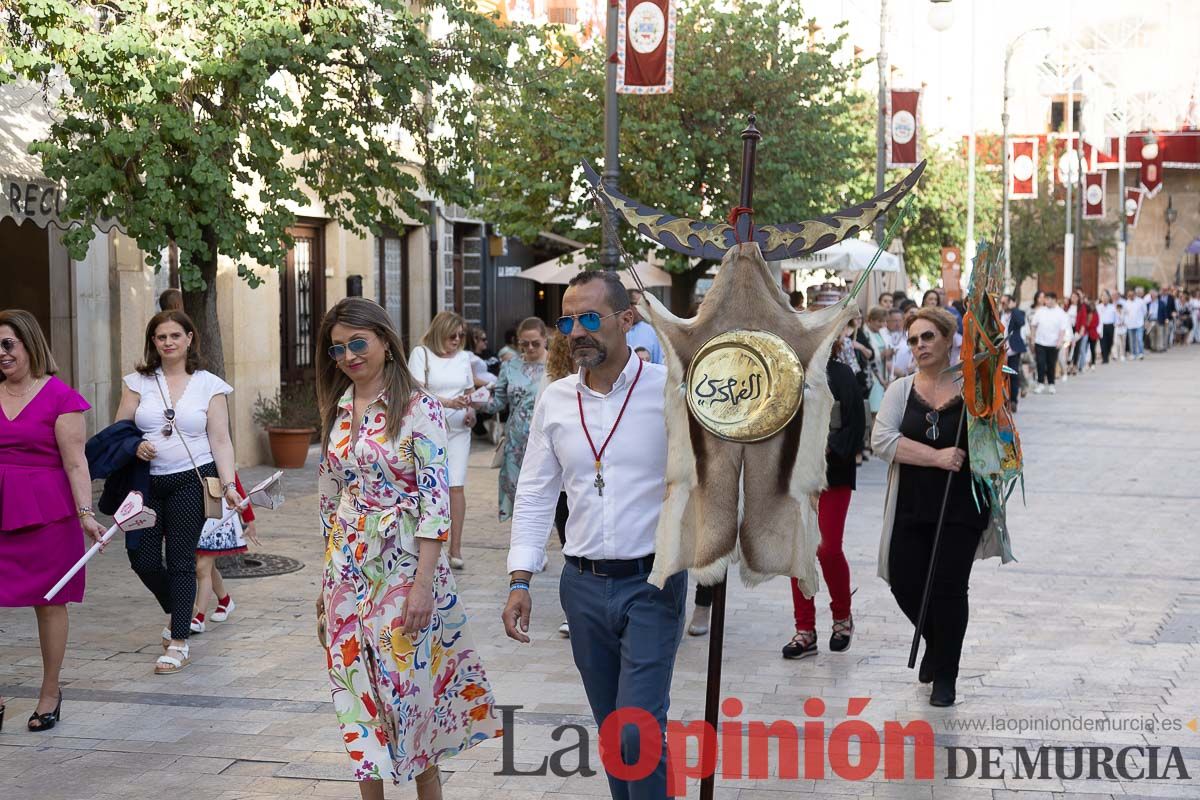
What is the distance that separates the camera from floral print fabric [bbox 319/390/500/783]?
16.0ft

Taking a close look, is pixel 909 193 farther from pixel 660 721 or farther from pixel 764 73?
pixel 764 73

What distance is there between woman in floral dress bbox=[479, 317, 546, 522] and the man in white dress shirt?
204 inches

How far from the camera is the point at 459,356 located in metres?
10.5

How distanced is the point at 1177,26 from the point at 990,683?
235ft

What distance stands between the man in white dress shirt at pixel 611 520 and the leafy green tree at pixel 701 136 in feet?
54.1

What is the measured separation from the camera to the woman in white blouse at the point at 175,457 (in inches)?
300

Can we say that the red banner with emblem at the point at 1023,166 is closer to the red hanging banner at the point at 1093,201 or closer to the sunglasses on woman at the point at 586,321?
the red hanging banner at the point at 1093,201

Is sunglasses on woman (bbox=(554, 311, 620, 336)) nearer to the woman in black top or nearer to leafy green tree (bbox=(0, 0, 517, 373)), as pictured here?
the woman in black top

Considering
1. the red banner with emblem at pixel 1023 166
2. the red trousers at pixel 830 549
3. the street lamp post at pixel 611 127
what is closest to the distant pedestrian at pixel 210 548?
the red trousers at pixel 830 549

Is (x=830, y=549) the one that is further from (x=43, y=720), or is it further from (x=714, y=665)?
(x=43, y=720)

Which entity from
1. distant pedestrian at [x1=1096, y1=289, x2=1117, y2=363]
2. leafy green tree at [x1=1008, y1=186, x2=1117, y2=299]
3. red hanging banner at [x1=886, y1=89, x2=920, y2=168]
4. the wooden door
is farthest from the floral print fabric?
leafy green tree at [x1=1008, y1=186, x2=1117, y2=299]

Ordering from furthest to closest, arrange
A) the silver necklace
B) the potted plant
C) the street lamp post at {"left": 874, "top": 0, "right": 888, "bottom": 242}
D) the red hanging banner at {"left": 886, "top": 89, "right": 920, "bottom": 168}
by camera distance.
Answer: the street lamp post at {"left": 874, "top": 0, "right": 888, "bottom": 242} → the red hanging banner at {"left": 886, "top": 89, "right": 920, "bottom": 168} → the potted plant → the silver necklace

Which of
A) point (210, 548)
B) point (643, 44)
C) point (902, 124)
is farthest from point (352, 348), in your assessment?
point (902, 124)

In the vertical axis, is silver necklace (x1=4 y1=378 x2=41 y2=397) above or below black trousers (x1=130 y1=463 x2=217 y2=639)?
above
